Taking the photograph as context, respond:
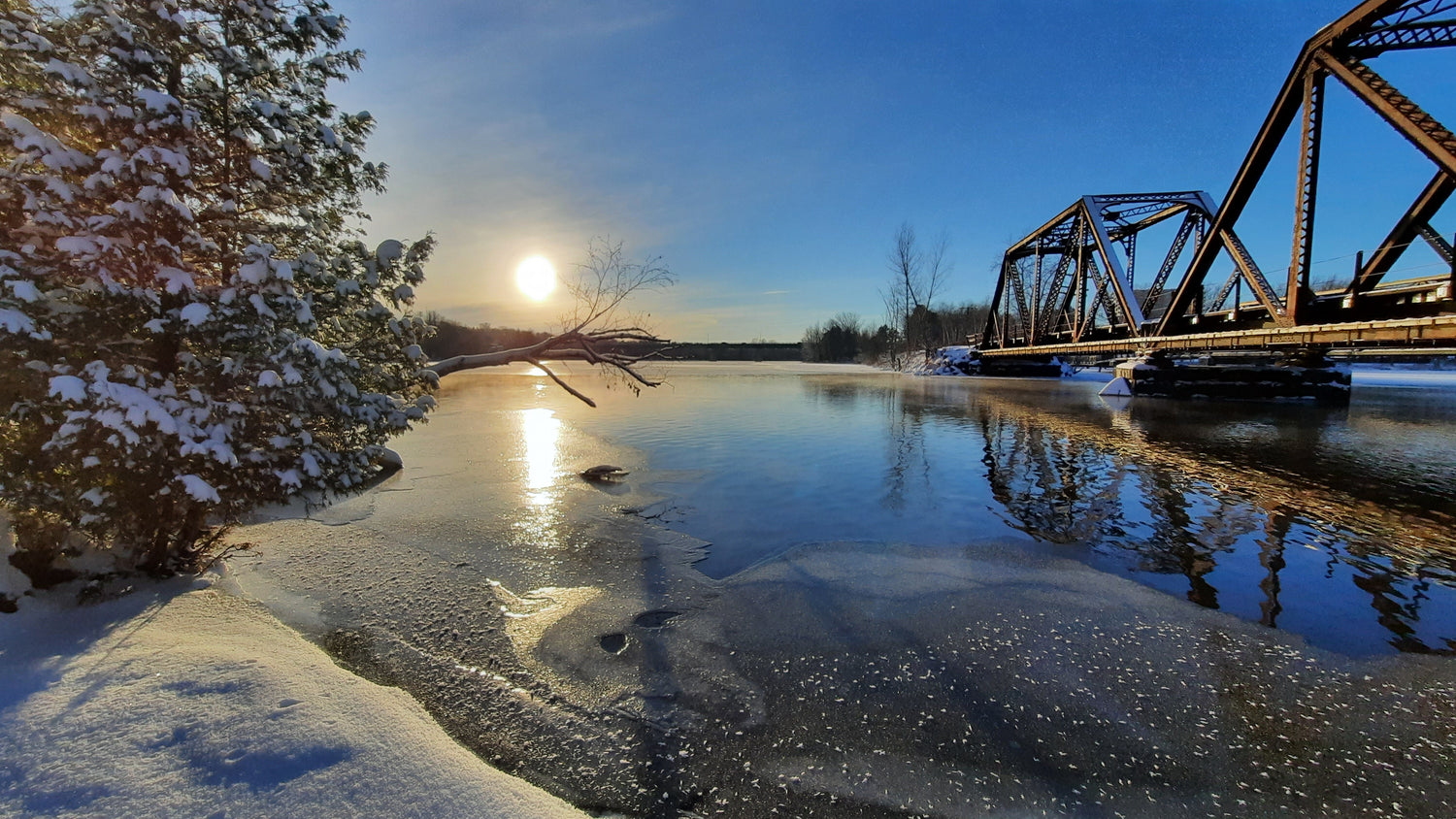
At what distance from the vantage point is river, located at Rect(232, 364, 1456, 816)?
2914 millimetres

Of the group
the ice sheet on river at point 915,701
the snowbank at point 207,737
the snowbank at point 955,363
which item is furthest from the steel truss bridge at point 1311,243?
the snowbank at point 955,363

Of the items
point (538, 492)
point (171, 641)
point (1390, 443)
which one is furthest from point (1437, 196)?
point (171, 641)

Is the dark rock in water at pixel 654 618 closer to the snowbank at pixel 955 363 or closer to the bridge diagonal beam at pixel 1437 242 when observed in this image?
the bridge diagonal beam at pixel 1437 242

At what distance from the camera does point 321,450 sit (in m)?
4.57

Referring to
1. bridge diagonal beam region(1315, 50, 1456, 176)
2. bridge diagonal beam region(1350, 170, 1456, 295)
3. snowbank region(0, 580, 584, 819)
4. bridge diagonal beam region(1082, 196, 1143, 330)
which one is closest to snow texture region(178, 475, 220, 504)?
snowbank region(0, 580, 584, 819)

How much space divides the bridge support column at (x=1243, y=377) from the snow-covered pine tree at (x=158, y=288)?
28772 mm

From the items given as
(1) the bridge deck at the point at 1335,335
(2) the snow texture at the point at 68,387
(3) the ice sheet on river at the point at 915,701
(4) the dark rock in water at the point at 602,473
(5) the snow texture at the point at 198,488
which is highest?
(1) the bridge deck at the point at 1335,335

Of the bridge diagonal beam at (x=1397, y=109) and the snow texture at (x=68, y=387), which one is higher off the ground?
the bridge diagonal beam at (x=1397, y=109)

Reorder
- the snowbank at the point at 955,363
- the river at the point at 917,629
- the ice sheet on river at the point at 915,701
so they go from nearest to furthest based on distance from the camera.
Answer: the ice sheet on river at the point at 915,701 → the river at the point at 917,629 → the snowbank at the point at 955,363

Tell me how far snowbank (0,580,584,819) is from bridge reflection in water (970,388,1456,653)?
6.26 meters

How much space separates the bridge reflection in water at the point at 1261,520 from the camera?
4859mm

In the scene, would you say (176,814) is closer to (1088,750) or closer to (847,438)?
(1088,750)

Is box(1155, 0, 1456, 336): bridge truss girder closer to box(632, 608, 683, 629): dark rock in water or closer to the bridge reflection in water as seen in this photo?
the bridge reflection in water

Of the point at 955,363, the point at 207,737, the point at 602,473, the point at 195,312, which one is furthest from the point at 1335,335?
the point at 955,363
